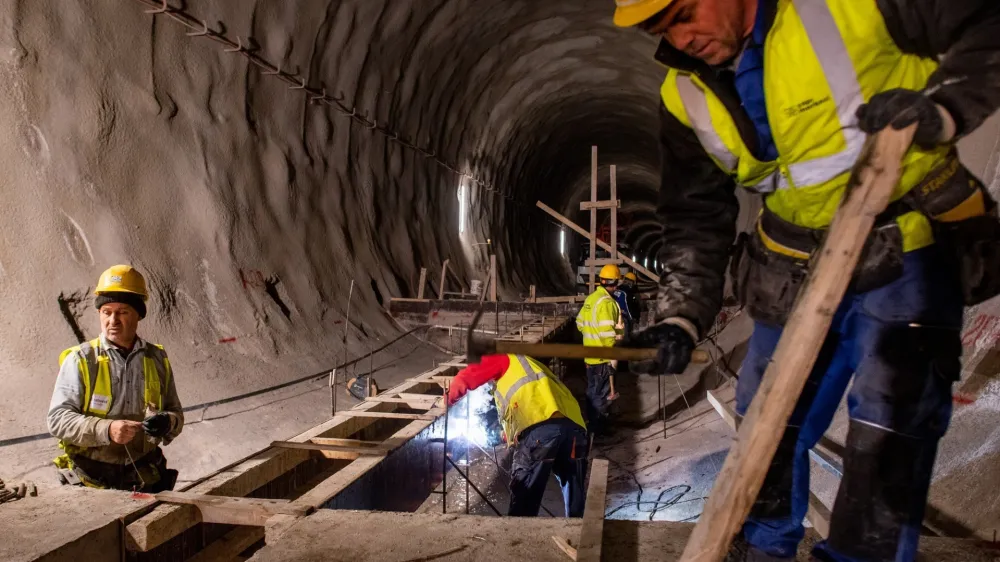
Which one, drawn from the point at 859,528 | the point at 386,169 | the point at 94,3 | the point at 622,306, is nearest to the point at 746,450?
the point at 859,528

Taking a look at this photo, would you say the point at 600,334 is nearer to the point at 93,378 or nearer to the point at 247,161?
the point at 247,161

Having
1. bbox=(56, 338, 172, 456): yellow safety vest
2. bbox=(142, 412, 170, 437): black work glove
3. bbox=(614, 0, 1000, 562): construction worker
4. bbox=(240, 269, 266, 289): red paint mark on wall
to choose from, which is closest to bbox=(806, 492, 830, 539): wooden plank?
bbox=(614, 0, 1000, 562): construction worker

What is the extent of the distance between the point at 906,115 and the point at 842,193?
26 centimetres

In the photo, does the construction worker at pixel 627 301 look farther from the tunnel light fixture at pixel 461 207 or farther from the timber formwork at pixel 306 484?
the tunnel light fixture at pixel 461 207

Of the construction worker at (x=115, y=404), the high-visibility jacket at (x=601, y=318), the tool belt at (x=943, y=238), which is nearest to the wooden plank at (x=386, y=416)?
the construction worker at (x=115, y=404)

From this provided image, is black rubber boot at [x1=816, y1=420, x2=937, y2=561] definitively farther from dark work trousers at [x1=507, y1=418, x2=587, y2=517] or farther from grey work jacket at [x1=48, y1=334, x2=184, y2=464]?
dark work trousers at [x1=507, y1=418, x2=587, y2=517]

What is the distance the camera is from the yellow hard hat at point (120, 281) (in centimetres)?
352

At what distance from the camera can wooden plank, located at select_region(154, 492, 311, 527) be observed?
2.94 meters

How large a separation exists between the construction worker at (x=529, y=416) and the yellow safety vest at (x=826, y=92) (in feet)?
10.4

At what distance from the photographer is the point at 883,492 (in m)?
1.76

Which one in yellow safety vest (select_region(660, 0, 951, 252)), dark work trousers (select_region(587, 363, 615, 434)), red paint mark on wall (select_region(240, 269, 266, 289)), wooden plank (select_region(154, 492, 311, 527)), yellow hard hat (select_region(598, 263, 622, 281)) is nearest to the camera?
yellow safety vest (select_region(660, 0, 951, 252))

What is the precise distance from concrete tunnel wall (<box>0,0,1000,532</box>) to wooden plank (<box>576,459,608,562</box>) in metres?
3.27

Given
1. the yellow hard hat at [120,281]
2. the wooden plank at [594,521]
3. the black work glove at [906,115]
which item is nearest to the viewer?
the black work glove at [906,115]

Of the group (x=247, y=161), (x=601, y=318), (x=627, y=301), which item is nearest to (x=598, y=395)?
(x=601, y=318)
